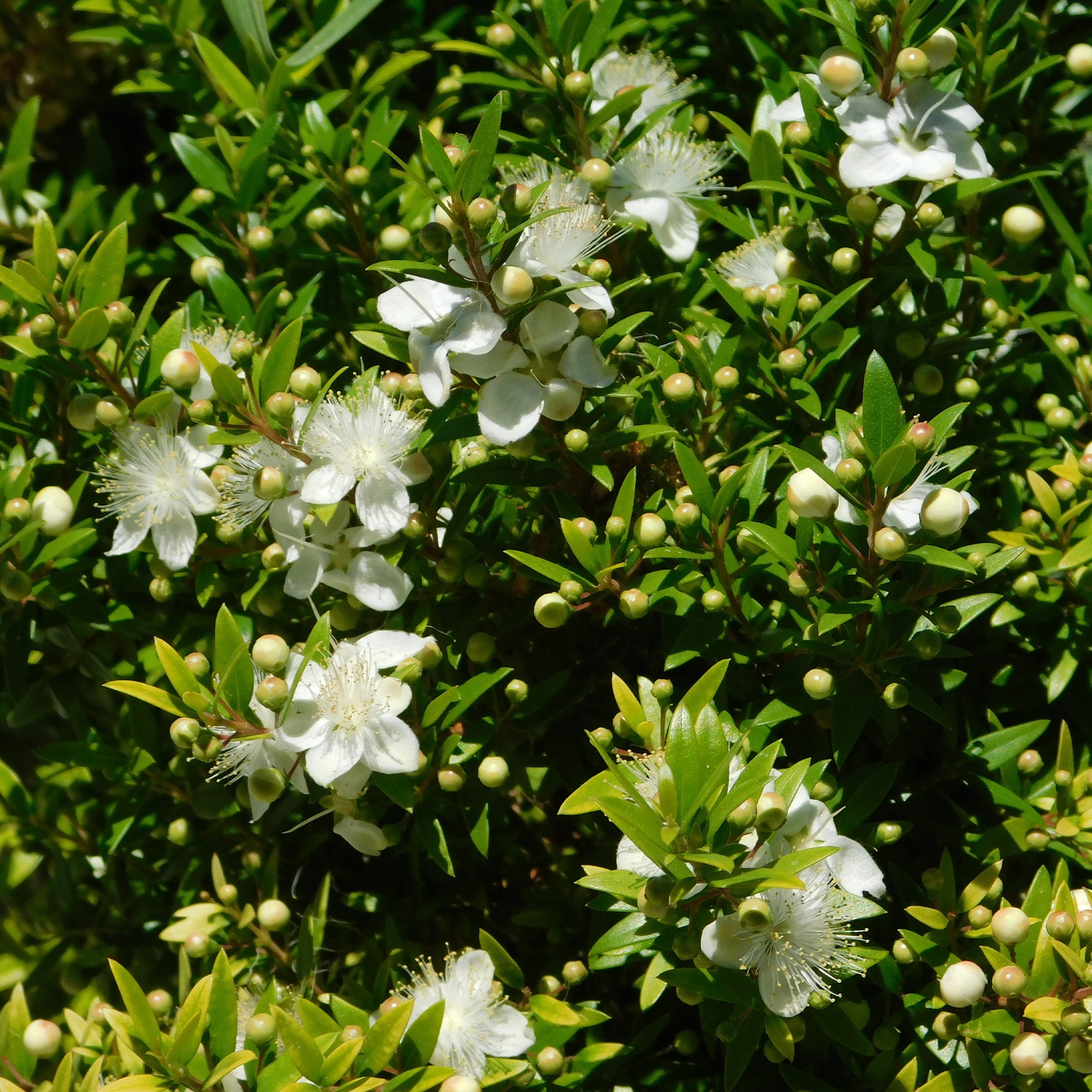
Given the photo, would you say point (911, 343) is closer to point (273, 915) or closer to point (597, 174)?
point (597, 174)

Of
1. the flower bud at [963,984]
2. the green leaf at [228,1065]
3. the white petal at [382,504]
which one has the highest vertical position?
the white petal at [382,504]

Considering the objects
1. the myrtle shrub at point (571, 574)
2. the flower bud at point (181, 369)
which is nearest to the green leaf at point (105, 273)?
the myrtle shrub at point (571, 574)

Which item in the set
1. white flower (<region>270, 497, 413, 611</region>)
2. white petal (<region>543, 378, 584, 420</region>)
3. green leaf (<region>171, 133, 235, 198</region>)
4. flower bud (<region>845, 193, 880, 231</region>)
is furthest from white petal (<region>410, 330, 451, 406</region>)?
green leaf (<region>171, 133, 235, 198</region>)

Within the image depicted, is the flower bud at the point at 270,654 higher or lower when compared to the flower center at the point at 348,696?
higher

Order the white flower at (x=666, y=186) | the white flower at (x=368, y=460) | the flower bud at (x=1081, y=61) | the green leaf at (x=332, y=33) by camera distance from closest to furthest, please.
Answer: the white flower at (x=368, y=460) < the white flower at (x=666, y=186) < the flower bud at (x=1081, y=61) < the green leaf at (x=332, y=33)

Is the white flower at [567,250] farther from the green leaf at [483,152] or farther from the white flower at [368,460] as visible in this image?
the white flower at [368,460]

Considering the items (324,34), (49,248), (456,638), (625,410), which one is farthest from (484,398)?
(324,34)
